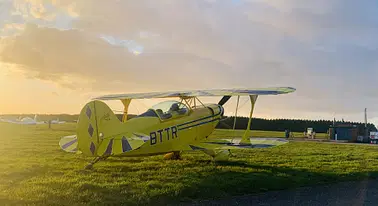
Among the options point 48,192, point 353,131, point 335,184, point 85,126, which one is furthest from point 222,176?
point 353,131

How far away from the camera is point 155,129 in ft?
40.1

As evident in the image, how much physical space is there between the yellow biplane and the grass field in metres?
0.61

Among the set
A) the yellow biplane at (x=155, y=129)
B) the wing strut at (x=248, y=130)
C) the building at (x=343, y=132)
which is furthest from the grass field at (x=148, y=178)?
the building at (x=343, y=132)

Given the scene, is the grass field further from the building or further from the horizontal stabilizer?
the building

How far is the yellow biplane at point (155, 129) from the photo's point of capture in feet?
34.8

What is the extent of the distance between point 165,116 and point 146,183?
3.56 m

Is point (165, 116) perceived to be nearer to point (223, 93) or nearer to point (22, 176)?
point (223, 93)

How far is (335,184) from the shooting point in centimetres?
1102

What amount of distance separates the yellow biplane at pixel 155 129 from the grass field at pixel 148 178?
606mm

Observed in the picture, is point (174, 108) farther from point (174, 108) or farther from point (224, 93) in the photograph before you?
point (224, 93)

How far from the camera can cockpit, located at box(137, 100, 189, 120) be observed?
12.6 meters

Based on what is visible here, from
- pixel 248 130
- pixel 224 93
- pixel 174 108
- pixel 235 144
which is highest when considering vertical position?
pixel 224 93

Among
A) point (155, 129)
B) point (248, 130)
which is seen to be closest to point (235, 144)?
point (248, 130)

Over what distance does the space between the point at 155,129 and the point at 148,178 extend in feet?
6.96
